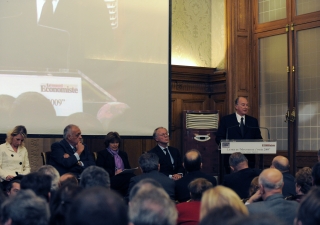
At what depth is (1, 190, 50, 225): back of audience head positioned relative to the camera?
201 centimetres

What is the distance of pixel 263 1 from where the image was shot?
8.38 metres

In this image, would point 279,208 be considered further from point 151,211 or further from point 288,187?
point 151,211

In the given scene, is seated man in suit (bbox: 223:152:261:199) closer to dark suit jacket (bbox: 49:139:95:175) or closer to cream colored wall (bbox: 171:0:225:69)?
dark suit jacket (bbox: 49:139:95:175)

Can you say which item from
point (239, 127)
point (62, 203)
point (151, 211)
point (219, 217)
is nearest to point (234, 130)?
point (239, 127)

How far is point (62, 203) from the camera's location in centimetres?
268

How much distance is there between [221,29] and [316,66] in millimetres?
1679

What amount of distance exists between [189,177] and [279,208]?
1.57m

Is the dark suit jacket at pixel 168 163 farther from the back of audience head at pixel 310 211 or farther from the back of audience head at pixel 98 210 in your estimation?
the back of audience head at pixel 98 210

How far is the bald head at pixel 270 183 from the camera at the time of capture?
342cm

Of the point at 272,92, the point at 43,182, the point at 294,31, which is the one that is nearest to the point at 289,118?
the point at 272,92

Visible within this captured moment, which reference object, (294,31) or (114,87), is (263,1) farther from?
(114,87)

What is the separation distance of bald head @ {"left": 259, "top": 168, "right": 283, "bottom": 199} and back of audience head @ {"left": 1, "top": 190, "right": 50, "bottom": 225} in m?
1.76

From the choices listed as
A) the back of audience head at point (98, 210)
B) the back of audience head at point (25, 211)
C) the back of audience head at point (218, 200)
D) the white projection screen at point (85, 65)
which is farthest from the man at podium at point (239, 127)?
the back of audience head at point (98, 210)

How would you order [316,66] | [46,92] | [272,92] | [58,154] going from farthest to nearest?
[272,92] < [316,66] < [46,92] < [58,154]
